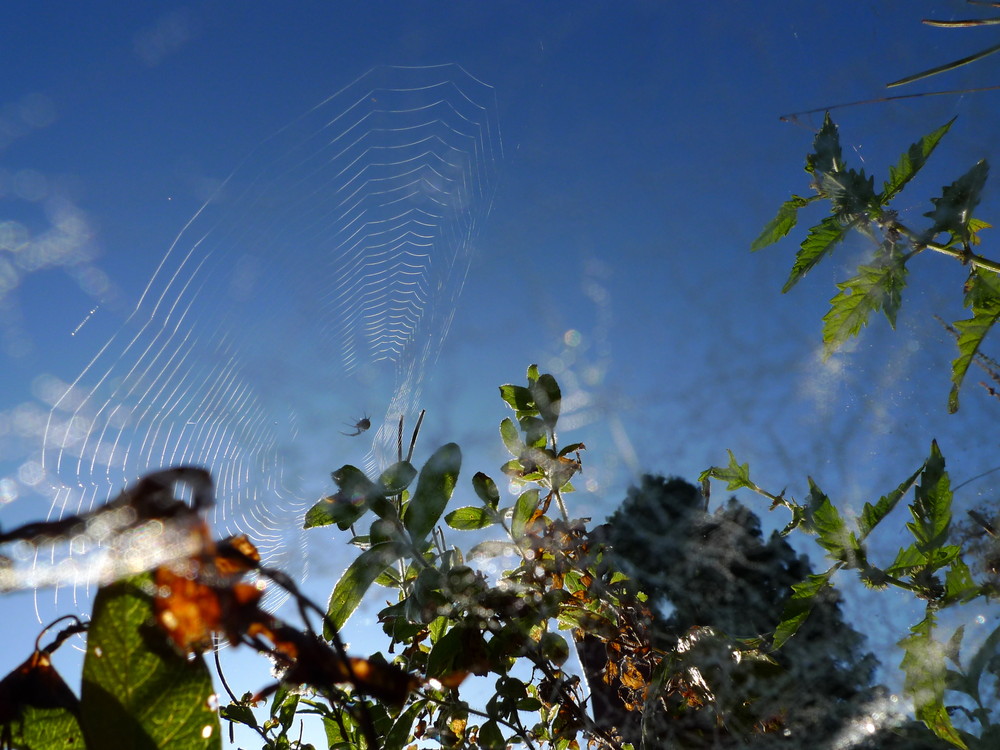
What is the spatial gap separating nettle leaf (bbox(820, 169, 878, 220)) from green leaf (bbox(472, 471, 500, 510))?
403 mm

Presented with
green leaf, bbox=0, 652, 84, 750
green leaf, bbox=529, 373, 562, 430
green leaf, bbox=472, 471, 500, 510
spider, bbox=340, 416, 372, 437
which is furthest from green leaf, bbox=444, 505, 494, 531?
spider, bbox=340, 416, 372, 437

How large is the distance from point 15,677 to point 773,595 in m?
0.64

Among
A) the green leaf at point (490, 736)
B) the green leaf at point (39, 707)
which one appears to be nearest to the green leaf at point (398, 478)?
the green leaf at point (490, 736)

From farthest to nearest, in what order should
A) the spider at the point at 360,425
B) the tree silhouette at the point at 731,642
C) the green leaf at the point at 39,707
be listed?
the spider at the point at 360,425 → the tree silhouette at the point at 731,642 → the green leaf at the point at 39,707

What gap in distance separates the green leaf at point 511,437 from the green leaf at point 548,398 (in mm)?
40

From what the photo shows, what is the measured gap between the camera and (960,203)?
1.46 ft

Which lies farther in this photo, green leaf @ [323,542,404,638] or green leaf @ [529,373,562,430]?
green leaf @ [529,373,562,430]

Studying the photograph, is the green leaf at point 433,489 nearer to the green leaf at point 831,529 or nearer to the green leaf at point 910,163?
the green leaf at point 831,529

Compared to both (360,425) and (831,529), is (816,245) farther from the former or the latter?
(360,425)

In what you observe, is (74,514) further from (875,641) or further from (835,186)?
(835,186)

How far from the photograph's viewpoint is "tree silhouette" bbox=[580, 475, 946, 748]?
0.44m

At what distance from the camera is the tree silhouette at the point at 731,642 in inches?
17.2

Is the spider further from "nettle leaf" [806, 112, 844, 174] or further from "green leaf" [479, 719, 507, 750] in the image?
"nettle leaf" [806, 112, 844, 174]

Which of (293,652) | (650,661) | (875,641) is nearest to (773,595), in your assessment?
(650,661)
